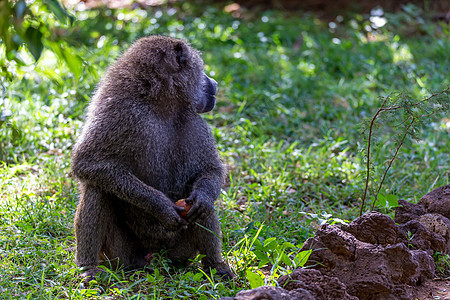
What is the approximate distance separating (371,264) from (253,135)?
271 cm

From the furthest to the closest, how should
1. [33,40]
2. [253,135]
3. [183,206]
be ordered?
1. [253,135]
2. [183,206]
3. [33,40]

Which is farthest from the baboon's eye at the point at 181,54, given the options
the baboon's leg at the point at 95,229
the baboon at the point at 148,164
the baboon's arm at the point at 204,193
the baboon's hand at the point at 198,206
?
the baboon's leg at the point at 95,229

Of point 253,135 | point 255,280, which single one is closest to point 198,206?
point 255,280

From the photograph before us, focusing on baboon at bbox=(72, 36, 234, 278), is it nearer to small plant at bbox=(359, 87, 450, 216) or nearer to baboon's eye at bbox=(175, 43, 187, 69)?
baboon's eye at bbox=(175, 43, 187, 69)

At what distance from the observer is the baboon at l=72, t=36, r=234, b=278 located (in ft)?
10.1

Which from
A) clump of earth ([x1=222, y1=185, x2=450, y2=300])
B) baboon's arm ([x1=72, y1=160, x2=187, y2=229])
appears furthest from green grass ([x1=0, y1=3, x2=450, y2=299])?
baboon's arm ([x1=72, y1=160, x2=187, y2=229])

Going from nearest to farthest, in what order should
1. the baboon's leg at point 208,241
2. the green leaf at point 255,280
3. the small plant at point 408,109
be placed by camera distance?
the green leaf at point 255,280 → the baboon's leg at point 208,241 → the small plant at point 408,109

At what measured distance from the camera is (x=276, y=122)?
566 cm

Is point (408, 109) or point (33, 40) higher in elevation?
point (33, 40)

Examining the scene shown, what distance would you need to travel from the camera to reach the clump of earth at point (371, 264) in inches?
102

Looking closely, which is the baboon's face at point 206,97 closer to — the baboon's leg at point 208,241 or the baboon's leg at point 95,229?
the baboon's leg at point 208,241

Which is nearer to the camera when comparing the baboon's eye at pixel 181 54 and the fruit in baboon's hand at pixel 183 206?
the fruit in baboon's hand at pixel 183 206

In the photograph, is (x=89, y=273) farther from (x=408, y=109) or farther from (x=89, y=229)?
(x=408, y=109)

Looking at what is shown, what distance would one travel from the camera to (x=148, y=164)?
10.5ft
